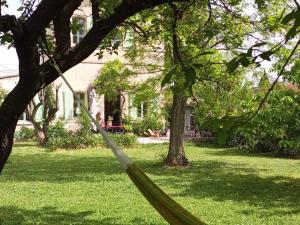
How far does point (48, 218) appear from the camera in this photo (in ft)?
23.4

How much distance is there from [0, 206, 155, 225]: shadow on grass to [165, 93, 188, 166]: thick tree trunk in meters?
6.25

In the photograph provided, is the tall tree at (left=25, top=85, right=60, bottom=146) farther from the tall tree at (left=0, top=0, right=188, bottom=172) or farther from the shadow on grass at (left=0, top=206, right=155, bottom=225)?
the tall tree at (left=0, top=0, right=188, bottom=172)

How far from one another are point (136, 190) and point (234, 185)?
2203 mm

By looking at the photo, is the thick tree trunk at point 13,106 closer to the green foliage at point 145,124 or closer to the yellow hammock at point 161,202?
the yellow hammock at point 161,202

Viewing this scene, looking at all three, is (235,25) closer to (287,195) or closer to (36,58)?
(287,195)

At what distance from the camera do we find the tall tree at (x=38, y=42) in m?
3.56

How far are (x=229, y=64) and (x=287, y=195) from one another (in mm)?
7391

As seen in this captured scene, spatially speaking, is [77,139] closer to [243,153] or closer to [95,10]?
[243,153]

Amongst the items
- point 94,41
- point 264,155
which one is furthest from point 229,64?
point 264,155

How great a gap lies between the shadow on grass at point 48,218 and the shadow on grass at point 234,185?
2288 millimetres

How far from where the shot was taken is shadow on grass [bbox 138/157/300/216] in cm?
844

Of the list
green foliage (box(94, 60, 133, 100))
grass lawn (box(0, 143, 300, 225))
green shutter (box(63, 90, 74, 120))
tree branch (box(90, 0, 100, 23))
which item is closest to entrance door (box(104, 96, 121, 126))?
green shutter (box(63, 90, 74, 120))

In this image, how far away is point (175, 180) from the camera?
11.0 meters

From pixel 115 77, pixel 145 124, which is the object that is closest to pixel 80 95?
pixel 145 124
